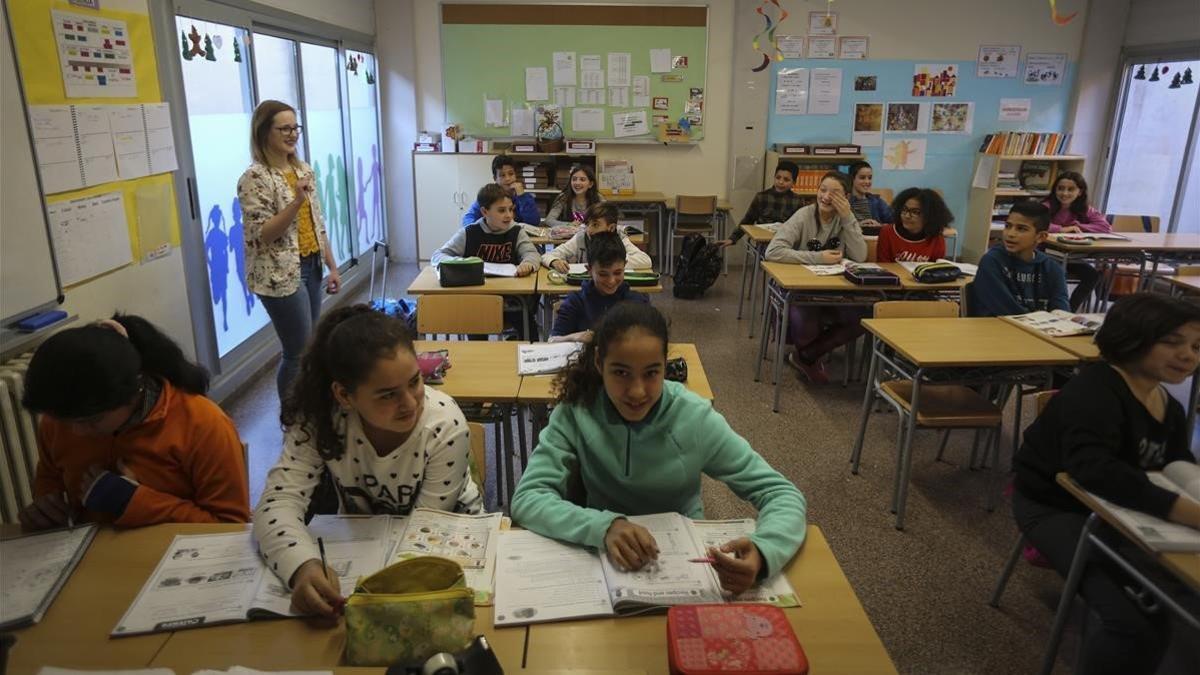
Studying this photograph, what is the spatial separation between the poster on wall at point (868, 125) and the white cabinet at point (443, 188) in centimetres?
373

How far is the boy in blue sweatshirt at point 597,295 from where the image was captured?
10.6 ft

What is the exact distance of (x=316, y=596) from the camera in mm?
1272

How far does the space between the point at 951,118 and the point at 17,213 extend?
7.72 metres

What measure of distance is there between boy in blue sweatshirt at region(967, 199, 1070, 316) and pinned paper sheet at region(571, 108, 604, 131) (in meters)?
4.71

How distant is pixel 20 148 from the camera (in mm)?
2502

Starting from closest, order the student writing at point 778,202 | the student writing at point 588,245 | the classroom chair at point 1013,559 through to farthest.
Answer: the classroom chair at point 1013,559 < the student writing at point 588,245 < the student writing at point 778,202

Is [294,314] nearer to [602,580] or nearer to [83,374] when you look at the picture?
[83,374]

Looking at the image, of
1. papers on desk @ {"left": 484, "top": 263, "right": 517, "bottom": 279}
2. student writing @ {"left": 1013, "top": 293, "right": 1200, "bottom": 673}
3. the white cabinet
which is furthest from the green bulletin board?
student writing @ {"left": 1013, "top": 293, "right": 1200, "bottom": 673}

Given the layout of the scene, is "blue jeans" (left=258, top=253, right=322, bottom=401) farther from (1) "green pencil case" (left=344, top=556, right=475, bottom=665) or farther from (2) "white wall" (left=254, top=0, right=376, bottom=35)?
(1) "green pencil case" (left=344, top=556, right=475, bottom=665)

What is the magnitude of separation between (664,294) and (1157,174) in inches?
194

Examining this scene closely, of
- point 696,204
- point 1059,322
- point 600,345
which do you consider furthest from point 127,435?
point 696,204

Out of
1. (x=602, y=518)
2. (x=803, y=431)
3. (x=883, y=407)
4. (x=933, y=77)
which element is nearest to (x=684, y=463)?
(x=602, y=518)

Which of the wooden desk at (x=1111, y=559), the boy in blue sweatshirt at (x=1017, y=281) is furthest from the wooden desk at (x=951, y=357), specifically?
the wooden desk at (x=1111, y=559)

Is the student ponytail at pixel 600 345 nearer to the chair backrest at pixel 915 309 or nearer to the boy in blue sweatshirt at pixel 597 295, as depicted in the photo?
the boy in blue sweatshirt at pixel 597 295
